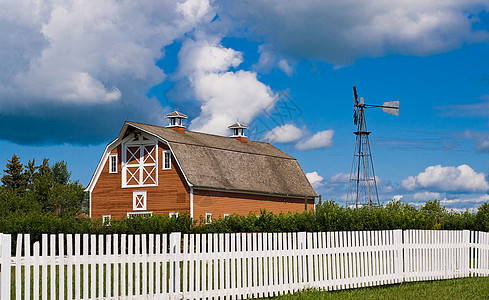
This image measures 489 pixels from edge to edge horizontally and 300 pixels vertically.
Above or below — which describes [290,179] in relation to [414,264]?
above

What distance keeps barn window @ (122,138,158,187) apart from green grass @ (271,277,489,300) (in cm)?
2320

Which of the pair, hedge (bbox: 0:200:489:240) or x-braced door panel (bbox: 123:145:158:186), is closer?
hedge (bbox: 0:200:489:240)

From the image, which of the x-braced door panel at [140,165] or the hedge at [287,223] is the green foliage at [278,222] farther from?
the x-braced door panel at [140,165]

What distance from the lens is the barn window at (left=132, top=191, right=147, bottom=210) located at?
37344 mm

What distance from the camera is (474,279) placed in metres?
17.5

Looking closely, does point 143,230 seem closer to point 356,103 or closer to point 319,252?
point 319,252

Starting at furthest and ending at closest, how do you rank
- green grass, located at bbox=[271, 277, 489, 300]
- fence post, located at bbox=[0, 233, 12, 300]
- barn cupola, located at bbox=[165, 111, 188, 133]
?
barn cupola, located at bbox=[165, 111, 188, 133]
green grass, located at bbox=[271, 277, 489, 300]
fence post, located at bbox=[0, 233, 12, 300]

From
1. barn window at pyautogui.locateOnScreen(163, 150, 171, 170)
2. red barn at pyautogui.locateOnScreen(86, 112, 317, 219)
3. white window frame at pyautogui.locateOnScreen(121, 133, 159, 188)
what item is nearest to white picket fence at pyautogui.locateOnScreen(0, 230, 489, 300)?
red barn at pyautogui.locateOnScreen(86, 112, 317, 219)

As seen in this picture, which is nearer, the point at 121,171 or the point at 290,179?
the point at 121,171

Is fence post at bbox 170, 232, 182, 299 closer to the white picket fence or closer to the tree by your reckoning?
the white picket fence

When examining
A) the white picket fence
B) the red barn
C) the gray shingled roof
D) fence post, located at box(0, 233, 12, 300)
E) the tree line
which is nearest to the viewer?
fence post, located at box(0, 233, 12, 300)

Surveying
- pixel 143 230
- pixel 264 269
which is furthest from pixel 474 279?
pixel 143 230

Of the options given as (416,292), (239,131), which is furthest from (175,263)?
(239,131)

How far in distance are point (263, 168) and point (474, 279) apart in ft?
84.2
